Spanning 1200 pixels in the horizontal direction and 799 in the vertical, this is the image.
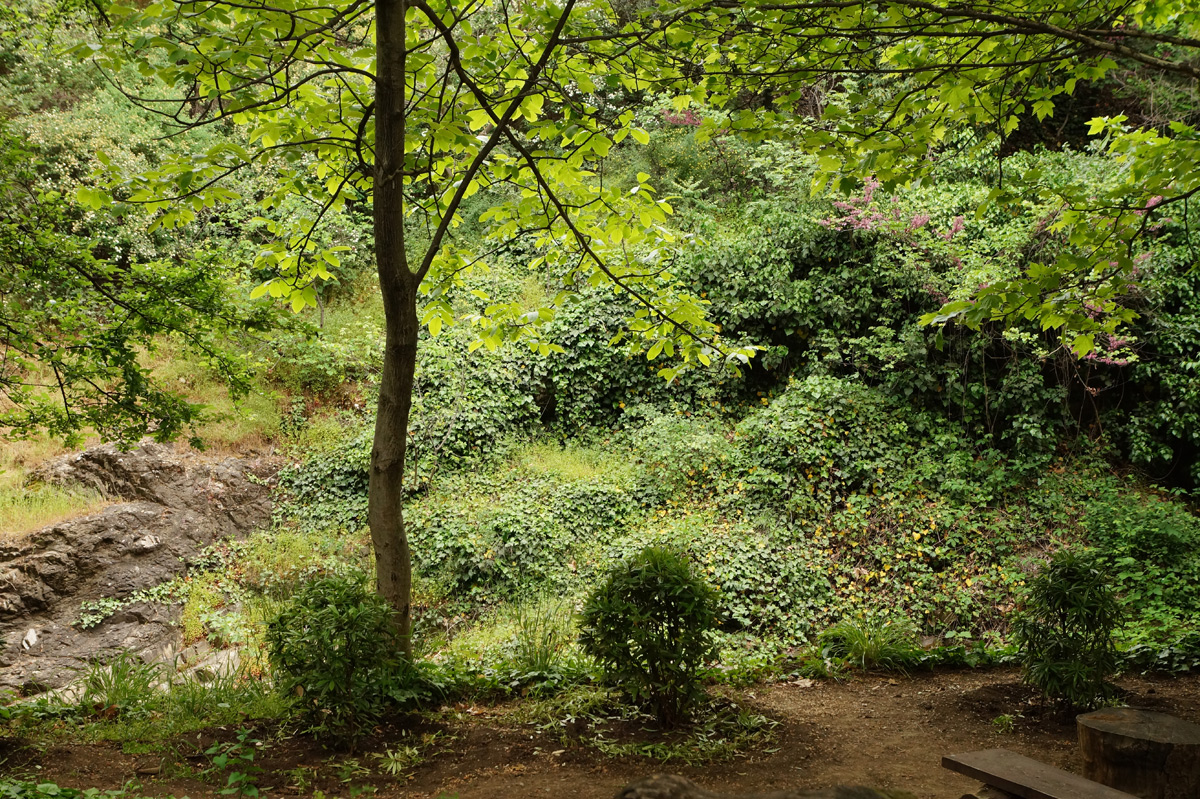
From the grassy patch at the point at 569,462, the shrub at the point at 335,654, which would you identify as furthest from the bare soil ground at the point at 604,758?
the grassy patch at the point at 569,462

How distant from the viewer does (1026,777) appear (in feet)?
9.27

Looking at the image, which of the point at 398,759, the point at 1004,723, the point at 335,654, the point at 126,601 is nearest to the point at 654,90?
the point at 335,654

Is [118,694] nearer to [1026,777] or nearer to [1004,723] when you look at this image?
[1026,777]

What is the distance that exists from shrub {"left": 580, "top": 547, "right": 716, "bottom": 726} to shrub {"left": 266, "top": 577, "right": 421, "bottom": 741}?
122cm

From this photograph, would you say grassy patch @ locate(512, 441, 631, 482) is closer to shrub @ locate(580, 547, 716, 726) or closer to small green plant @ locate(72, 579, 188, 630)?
small green plant @ locate(72, 579, 188, 630)

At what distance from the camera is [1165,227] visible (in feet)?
30.0

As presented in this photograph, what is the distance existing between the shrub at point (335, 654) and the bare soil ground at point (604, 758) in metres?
0.18

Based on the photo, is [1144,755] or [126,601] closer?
[1144,755]

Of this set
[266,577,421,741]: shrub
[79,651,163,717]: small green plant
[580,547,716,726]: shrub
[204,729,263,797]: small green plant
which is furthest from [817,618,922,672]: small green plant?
[79,651,163,717]: small green plant

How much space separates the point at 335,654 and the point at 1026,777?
10.9ft

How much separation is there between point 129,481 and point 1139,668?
11253 mm

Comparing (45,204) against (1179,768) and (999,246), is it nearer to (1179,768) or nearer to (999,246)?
(1179,768)

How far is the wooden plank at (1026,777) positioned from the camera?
2666 mm

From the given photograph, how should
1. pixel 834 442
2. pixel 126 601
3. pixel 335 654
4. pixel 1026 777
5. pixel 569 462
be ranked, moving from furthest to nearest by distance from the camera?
pixel 569 462
pixel 834 442
pixel 126 601
pixel 335 654
pixel 1026 777
